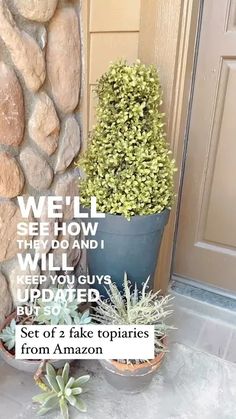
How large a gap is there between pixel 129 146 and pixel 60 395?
83 centimetres

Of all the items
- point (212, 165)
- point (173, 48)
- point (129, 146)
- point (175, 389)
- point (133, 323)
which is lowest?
point (175, 389)

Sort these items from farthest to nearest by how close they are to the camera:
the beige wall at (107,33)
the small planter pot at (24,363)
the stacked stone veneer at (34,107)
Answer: the beige wall at (107,33)
the small planter pot at (24,363)
the stacked stone veneer at (34,107)

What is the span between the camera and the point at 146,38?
1315 mm

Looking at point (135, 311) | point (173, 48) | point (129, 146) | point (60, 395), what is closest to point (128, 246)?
point (135, 311)

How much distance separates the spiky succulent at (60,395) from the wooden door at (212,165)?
0.82m

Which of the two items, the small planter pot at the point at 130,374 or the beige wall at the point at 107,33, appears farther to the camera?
the beige wall at the point at 107,33

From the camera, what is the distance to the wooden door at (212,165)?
4.55 ft

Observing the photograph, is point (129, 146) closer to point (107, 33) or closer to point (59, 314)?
point (107, 33)

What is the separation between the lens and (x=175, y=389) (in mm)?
1254

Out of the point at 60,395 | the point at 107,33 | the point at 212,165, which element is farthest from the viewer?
the point at 212,165

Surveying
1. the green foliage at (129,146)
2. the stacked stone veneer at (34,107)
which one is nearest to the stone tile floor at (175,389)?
the stacked stone veneer at (34,107)

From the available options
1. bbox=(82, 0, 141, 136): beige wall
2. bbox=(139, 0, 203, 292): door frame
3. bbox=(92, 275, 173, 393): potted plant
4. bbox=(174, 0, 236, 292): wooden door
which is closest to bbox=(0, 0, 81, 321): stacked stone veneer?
bbox=(82, 0, 141, 136): beige wall

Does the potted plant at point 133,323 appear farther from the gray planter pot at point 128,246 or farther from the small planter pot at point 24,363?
the small planter pot at point 24,363

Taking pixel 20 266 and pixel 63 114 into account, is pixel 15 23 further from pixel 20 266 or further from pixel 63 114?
pixel 20 266
